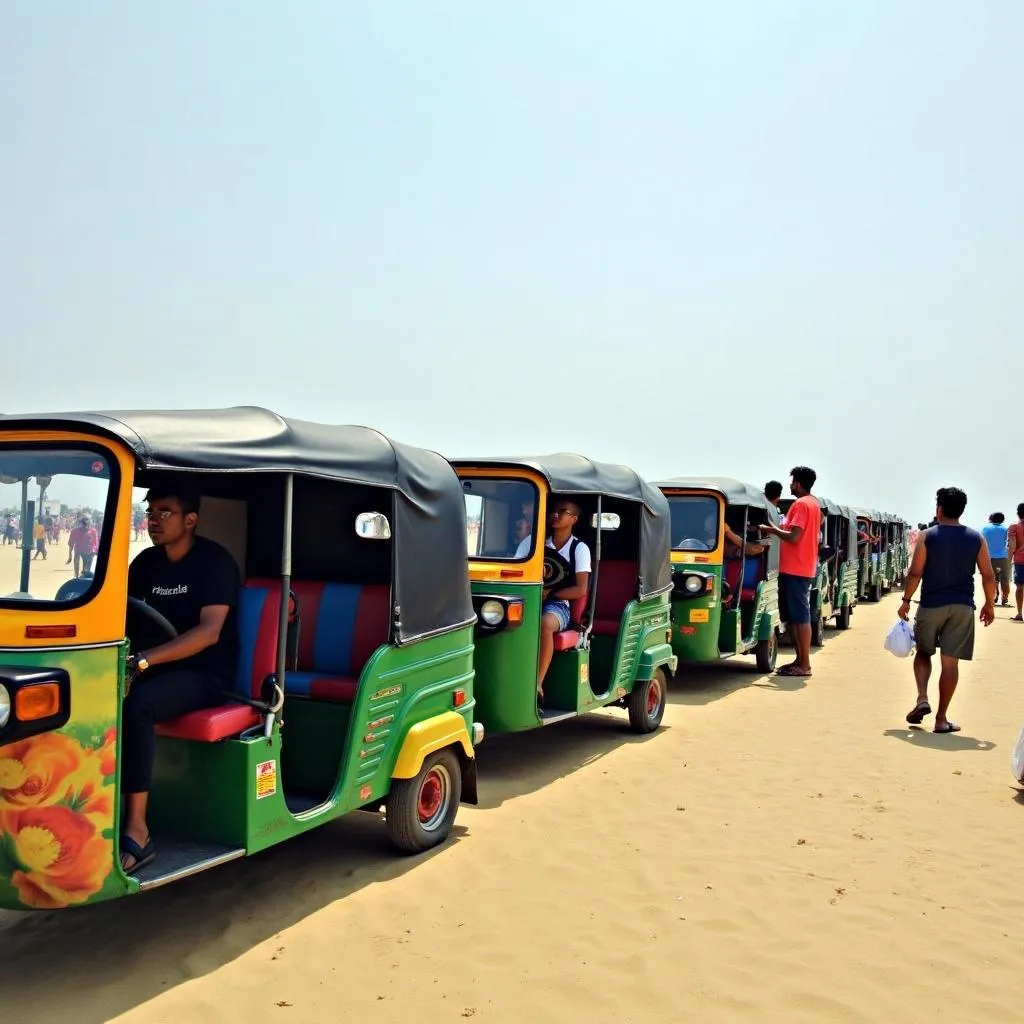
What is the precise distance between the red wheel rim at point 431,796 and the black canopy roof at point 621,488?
2285mm

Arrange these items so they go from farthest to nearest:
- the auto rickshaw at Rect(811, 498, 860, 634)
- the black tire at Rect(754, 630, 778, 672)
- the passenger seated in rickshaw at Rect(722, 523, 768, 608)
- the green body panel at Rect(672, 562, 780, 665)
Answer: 1. the auto rickshaw at Rect(811, 498, 860, 634)
2. the black tire at Rect(754, 630, 778, 672)
3. the passenger seated in rickshaw at Rect(722, 523, 768, 608)
4. the green body panel at Rect(672, 562, 780, 665)

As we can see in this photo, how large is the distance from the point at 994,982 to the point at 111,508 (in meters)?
4.06

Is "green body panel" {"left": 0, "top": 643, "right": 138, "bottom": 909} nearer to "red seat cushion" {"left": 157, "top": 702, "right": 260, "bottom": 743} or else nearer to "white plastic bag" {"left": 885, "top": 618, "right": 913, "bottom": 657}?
"red seat cushion" {"left": 157, "top": 702, "right": 260, "bottom": 743}

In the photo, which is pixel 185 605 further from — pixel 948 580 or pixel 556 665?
pixel 948 580

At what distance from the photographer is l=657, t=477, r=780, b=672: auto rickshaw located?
10383 millimetres

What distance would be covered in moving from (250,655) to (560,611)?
3.10 meters

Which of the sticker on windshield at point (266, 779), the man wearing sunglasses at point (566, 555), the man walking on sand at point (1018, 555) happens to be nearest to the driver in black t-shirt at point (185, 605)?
the sticker on windshield at point (266, 779)

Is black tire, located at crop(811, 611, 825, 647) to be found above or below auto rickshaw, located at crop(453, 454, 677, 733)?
below

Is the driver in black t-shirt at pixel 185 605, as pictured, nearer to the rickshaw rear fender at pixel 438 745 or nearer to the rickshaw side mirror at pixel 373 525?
the rickshaw side mirror at pixel 373 525

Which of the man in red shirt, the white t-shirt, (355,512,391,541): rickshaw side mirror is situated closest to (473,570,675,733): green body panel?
the white t-shirt

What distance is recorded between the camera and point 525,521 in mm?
7113

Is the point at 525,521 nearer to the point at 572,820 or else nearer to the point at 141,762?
the point at 572,820

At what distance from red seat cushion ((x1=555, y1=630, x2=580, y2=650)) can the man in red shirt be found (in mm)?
4564

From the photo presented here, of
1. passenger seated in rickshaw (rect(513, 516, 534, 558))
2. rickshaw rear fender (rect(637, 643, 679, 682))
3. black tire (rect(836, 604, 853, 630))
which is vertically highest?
passenger seated in rickshaw (rect(513, 516, 534, 558))
